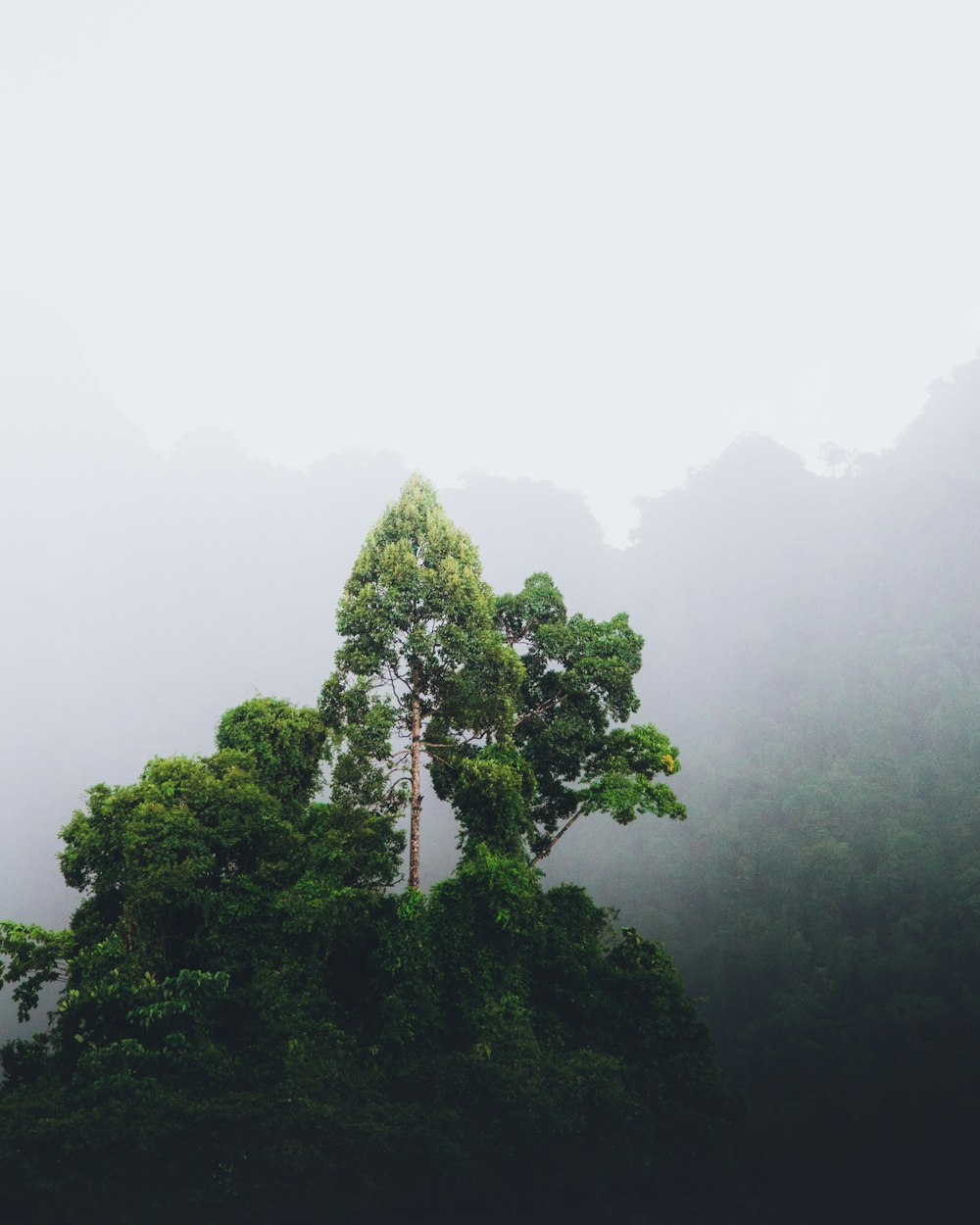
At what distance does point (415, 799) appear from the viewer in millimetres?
11875

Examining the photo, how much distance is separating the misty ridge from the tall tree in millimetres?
8539

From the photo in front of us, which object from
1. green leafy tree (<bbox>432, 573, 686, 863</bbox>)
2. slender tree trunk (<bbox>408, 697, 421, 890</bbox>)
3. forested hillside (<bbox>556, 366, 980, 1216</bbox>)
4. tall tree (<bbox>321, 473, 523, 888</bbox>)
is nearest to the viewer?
slender tree trunk (<bbox>408, 697, 421, 890</bbox>)

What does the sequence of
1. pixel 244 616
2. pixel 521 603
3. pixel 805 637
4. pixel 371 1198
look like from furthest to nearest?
1. pixel 244 616
2. pixel 805 637
3. pixel 521 603
4. pixel 371 1198

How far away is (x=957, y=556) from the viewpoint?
50.2 meters

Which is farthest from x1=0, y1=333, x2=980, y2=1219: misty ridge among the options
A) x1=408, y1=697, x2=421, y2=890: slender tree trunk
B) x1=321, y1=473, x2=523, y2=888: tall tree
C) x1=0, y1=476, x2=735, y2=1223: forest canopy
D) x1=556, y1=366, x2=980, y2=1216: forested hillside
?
x1=321, y1=473, x2=523, y2=888: tall tree

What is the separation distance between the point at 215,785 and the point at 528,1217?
23.0ft

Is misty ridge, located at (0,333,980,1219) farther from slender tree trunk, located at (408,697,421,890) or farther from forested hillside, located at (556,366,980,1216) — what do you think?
slender tree trunk, located at (408,697,421,890)

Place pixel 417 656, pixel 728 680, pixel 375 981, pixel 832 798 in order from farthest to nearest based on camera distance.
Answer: pixel 728 680 → pixel 832 798 → pixel 417 656 → pixel 375 981

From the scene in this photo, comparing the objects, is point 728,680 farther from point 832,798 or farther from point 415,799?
point 415,799

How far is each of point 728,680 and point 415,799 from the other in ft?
167

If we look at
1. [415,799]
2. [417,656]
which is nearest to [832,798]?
[417,656]

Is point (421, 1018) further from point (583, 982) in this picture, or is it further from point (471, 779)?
point (471, 779)

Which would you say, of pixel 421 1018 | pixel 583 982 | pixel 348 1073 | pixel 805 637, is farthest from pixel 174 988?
pixel 805 637

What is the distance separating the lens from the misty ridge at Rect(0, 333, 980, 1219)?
25.0 m
